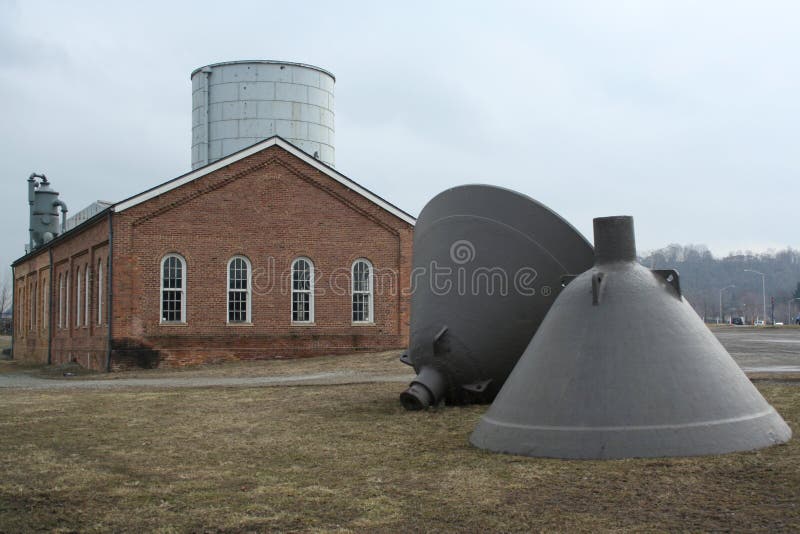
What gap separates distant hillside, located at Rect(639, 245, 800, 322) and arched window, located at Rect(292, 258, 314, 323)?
91710mm

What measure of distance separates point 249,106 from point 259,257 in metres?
7.38

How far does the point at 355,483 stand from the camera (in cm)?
670

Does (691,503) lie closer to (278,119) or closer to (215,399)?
(215,399)

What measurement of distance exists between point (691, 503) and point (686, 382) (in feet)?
5.49

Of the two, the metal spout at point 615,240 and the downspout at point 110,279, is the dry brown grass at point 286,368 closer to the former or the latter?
the downspout at point 110,279

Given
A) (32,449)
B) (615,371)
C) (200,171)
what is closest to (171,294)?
(200,171)

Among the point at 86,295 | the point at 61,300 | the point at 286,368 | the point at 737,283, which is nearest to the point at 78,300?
the point at 86,295

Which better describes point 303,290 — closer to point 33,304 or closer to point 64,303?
point 64,303

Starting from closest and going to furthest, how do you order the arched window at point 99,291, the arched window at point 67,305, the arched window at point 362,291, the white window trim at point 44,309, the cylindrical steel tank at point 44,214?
the arched window at point 99,291 < the arched window at point 362,291 < the arched window at point 67,305 < the white window trim at point 44,309 < the cylindrical steel tank at point 44,214

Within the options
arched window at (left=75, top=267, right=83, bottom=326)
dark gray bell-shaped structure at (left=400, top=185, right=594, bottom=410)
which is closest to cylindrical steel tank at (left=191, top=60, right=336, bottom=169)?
arched window at (left=75, top=267, right=83, bottom=326)

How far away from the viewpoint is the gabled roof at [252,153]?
26125mm

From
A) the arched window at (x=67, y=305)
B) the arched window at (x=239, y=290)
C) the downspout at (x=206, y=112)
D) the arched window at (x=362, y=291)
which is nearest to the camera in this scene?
the arched window at (x=239, y=290)

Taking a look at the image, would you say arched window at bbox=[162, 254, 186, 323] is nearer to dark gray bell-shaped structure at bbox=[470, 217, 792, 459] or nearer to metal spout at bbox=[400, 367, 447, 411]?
metal spout at bbox=[400, 367, 447, 411]

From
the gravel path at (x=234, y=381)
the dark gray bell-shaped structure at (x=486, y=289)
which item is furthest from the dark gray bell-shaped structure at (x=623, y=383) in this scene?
A: the gravel path at (x=234, y=381)
